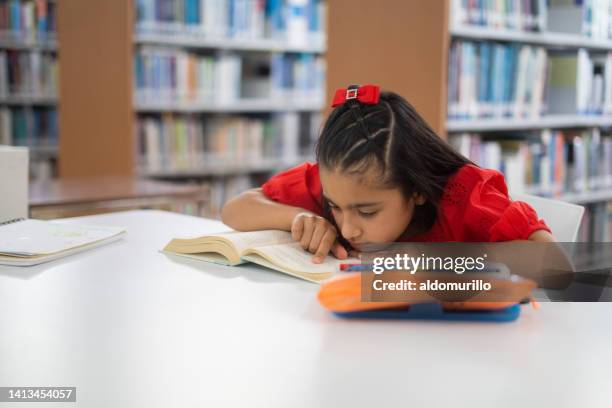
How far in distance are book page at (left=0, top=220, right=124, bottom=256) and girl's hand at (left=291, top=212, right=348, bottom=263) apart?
36 cm

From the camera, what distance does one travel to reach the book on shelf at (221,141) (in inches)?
141

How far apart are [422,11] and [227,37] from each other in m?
1.53

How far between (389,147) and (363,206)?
0.32 feet

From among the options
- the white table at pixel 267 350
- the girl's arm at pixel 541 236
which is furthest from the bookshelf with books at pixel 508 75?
the white table at pixel 267 350

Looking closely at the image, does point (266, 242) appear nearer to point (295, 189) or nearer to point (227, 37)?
point (295, 189)

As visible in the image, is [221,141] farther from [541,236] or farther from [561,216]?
[541,236]

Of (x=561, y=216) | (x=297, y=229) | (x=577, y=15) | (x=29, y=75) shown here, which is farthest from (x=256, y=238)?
(x=29, y=75)

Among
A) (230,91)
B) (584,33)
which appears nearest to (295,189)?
(584,33)

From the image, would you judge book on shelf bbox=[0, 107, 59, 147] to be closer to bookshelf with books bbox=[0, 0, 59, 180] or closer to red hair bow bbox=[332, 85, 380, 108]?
bookshelf with books bbox=[0, 0, 59, 180]

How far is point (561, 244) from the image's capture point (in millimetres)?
952

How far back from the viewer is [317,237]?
3.68 ft

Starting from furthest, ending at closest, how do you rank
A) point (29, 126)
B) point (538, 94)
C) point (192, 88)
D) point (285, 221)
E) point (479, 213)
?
point (29, 126) → point (192, 88) → point (538, 94) → point (285, 221) → point (479, 213)

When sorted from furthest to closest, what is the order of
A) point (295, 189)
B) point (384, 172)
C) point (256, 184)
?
point (256, 184) → point (295, 189) → point (384, 172)

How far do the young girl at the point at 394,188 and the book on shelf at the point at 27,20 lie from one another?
367cm
